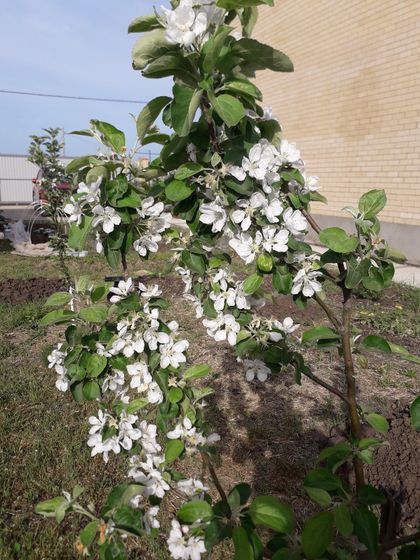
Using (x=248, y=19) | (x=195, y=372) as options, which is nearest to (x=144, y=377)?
(x=195, y=372)

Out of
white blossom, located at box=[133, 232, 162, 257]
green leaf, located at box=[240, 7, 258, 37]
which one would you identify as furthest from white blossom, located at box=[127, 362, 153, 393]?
green leaf, located at box=[240, 7, 258, 37]

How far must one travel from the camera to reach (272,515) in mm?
1010

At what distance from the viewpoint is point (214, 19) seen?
3.32ft

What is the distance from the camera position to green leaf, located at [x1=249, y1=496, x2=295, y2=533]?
39.3 inches

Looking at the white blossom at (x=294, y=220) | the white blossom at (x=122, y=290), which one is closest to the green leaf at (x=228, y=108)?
the white blossom at (x=294, y=220)

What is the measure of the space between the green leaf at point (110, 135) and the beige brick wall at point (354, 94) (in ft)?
22.3

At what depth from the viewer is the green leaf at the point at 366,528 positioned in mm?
992

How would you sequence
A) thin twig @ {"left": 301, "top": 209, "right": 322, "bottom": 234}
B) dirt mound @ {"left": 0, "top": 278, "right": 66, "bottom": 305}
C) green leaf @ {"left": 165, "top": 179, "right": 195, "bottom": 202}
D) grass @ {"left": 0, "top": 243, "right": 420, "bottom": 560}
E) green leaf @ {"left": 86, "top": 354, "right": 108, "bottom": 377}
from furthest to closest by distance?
1. dirt mound @ {"left": 0, "top": 278, "right": 66, "bottom": 305}
2. grass @ {"left": 0, "top": 243, "right": 420, "bottom": 560}
3. green leaf @ {"left": 86, "top": 354, "right": 108, "bottom": 377}
4. thin twig @ {"left": 301, "top": 209, "right": 322, "bottom": 234}
5. green leaf @ {"left": 165, "top": 179, "right": 195, "bottom": 202}

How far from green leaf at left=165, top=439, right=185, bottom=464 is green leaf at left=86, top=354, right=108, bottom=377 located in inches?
11.5

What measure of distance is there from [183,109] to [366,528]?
981mm

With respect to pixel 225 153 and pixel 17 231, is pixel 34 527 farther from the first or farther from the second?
pixel 17 231

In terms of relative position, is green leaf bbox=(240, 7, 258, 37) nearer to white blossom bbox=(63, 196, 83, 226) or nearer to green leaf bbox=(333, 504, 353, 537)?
white blossom bbox=(63, 196, 83, 226)

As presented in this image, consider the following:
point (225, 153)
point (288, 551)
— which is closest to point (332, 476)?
point (288, 551)

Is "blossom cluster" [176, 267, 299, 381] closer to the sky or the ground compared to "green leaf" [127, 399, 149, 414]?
closer to the sky
